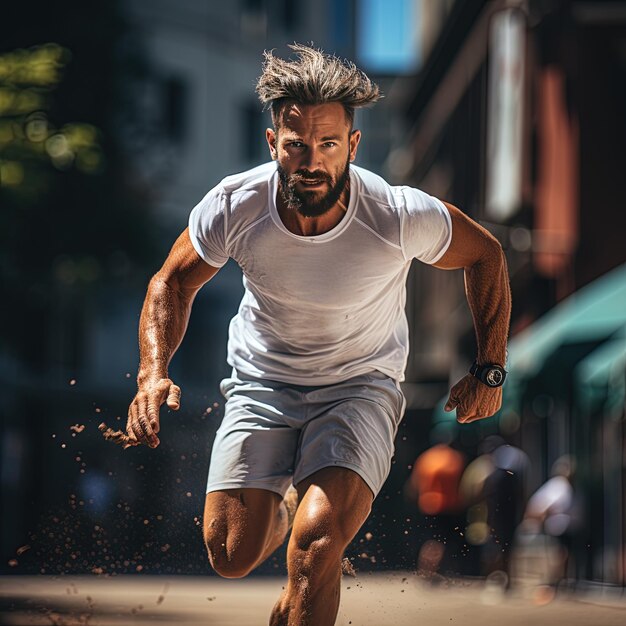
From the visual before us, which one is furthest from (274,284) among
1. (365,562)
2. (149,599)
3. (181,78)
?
(181,78)

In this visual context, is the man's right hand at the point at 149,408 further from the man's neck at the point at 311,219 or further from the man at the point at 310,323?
the man's neck at the point at 311,219

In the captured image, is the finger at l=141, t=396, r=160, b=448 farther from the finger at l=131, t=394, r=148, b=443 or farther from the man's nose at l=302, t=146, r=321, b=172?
the man's nose at l=302, t=146, r=321, b=172

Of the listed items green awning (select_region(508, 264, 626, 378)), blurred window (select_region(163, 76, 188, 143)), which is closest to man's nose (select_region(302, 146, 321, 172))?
green awning (select_region(508, 264, 626, 378))

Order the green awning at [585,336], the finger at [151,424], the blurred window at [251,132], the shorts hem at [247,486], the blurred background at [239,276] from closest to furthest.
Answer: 1. the finger at [151,424]
2. the shorts hem at [247,486]
3. the blurred background at [239,276]
4. the green awning at [585,336]
5. the blurred window at [251,132]

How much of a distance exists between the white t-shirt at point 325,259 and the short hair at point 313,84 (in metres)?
0.29

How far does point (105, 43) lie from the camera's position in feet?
85.8

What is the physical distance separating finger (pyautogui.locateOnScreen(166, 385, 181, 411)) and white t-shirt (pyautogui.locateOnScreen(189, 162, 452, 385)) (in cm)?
55

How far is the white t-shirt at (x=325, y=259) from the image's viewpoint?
21.0 feet

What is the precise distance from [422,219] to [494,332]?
2.00 feet

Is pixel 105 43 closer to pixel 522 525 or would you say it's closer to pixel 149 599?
pixel 522 525

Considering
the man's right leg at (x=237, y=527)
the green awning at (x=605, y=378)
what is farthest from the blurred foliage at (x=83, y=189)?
the man's right leg at (x=237, y=527)

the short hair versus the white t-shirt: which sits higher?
the short hair

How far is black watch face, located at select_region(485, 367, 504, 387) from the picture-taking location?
21.8 ft

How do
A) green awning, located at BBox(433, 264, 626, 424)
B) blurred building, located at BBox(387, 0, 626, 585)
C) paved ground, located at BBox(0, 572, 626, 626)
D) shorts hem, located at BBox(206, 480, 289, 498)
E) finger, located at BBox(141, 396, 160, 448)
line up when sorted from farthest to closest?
blurred building, located at BBox(387, 0, 626, 585) < green awning, located at BBox(433, 264, 626, 424) < paved ground, located at BBox(0, 572, 626, 626) < shorts hem, located at BBox(206, 480, 289, 498) < finger, located at BBox(141, 396, 160, 448)
